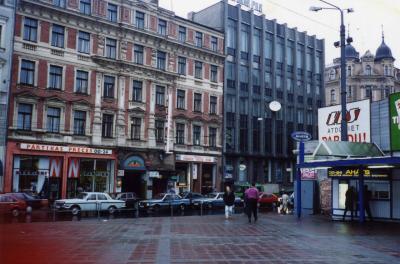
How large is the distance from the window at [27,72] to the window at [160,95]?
39.7ft

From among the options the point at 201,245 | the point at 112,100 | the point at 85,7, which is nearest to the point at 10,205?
the point at 112,100

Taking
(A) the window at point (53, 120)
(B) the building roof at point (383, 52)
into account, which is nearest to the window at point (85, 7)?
(A) the window at point (53, 120)

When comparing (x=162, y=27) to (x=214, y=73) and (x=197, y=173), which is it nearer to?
(x=214, y=73)

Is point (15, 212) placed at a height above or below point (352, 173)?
below

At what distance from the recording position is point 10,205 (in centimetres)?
2750

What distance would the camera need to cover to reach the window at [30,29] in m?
37.3

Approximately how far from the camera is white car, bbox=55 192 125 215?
29.6 m

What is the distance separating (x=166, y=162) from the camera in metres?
45.1

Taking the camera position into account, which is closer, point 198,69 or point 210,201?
point 210,201

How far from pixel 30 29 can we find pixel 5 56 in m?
3.22

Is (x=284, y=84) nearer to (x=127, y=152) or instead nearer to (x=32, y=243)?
(x=127, y=152)

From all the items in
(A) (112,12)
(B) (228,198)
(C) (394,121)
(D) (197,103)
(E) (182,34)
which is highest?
(A) (112,12)

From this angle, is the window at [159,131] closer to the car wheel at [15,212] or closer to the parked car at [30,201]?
the parked car at [30,201]

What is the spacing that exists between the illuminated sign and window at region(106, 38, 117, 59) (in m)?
24.9
